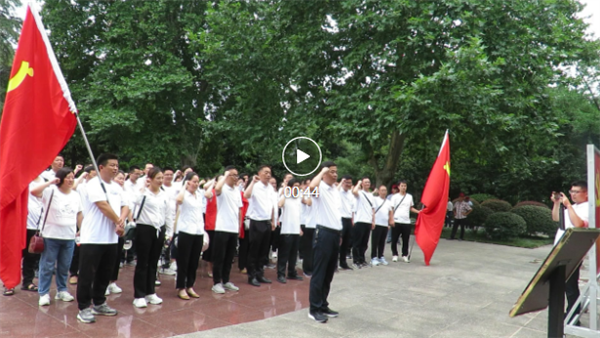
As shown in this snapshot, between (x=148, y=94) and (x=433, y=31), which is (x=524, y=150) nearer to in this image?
(x=433, y=31)

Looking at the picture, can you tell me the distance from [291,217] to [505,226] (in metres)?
10.6

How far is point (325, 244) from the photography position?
5.89 meters

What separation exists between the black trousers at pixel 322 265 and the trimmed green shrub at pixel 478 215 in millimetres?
13496

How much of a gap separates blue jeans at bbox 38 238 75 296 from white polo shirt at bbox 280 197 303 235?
139 inches

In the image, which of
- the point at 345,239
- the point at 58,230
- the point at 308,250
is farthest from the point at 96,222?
the point at 345,239

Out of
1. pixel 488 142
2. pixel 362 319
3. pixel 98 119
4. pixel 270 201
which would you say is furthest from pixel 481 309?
pixel 98 119

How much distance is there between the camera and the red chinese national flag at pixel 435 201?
28.7 ft

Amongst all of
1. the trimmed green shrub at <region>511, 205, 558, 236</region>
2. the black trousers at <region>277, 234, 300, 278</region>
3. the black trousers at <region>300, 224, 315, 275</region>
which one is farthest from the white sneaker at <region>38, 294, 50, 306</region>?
the trimmed green shrub at <region>511, 205, 558, 236</region>

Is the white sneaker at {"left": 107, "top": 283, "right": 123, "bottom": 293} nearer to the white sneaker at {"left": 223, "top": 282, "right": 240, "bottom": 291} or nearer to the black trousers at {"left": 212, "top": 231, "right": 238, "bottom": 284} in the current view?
the black trousers at {"left": 212, "top": 231, "right": 238, "bottom": 284}

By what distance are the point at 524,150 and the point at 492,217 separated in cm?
285

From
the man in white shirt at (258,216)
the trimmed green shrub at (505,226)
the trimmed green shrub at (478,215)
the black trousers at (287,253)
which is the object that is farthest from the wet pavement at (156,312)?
the trimmed green shrub at (478,215)

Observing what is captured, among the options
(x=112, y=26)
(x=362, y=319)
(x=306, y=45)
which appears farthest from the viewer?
(x=112, y=26)

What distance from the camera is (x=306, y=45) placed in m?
14.3

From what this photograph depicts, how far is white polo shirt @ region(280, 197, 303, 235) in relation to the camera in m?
8.30
